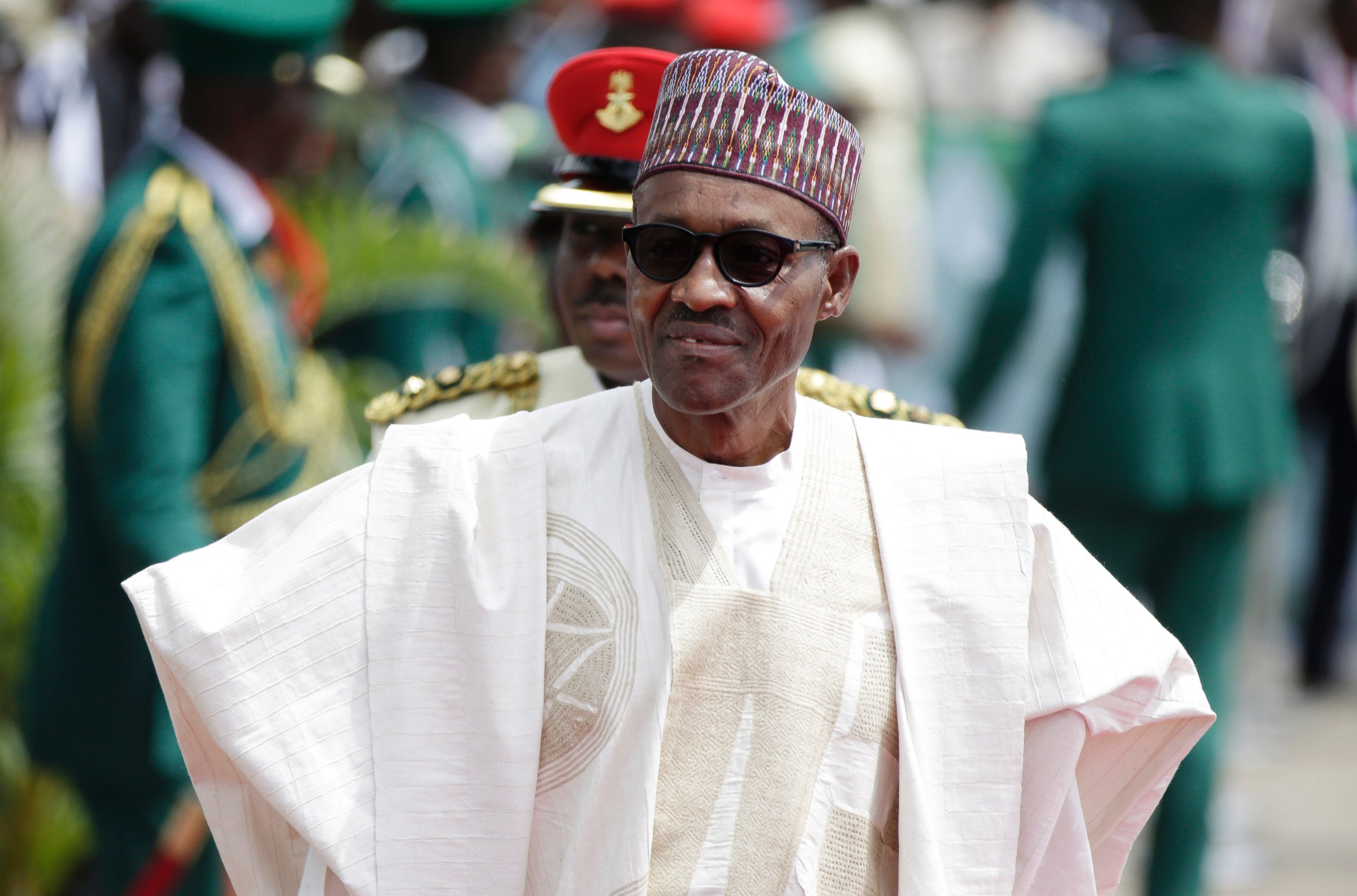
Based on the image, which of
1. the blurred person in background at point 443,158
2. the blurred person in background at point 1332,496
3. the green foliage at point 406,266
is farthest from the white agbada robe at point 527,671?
the blurred person in background at point 1332,496

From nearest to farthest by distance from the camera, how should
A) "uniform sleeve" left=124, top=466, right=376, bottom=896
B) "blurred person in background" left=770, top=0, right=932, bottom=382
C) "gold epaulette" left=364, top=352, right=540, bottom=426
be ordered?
"uniform sleeve" left=124, top=466, right=376, bottom=896 → "gold epaulette" left=364, top=352, right=540, bottom=426 → "blurred person in background" left=770, top=0, right=932, bottom=382

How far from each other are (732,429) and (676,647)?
340 millimetres

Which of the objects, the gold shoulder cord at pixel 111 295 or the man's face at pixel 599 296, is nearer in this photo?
the man's face at pixel 599 296

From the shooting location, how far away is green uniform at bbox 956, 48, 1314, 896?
204 inches

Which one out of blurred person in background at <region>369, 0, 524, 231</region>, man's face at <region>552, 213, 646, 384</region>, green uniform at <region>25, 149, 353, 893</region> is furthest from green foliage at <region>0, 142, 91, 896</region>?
man's face at <region>552, 213, 646, 384</region>

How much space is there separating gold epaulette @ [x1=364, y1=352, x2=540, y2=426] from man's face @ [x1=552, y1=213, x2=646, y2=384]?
0.12m

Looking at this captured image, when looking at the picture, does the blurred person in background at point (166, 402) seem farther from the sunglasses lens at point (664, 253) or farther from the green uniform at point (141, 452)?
the sunglasses lens at point (664, 253)

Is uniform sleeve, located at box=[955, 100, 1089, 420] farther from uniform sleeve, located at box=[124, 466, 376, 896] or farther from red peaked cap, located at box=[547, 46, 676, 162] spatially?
uniform sleeve, located at box=[124, 466, 376, 896]

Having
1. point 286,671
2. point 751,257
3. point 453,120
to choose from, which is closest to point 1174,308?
A: point 453,120

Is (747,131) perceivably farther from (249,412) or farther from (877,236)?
(877,236)

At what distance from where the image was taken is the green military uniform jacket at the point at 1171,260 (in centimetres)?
517

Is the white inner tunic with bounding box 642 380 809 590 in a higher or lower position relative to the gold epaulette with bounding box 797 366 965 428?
higher

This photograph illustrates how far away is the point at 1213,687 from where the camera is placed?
17.4 ft

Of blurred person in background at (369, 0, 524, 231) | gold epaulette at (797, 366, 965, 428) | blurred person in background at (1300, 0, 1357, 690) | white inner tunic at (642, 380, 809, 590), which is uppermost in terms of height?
white inner tunic at (642, 380, 809, 590)
